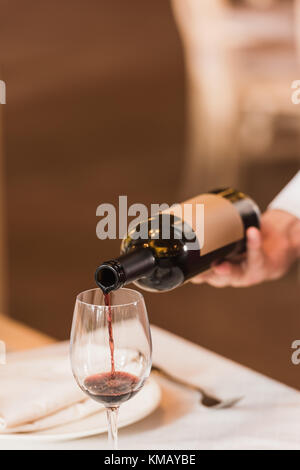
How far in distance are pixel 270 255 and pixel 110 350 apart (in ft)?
2.11

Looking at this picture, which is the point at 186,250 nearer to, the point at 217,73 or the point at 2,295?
the point at 2,295

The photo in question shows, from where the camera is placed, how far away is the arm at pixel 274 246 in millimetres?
1273

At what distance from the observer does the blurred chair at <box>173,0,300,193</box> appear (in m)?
3.56

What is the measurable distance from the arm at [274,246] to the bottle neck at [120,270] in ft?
1.06

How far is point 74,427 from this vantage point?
0.92 m

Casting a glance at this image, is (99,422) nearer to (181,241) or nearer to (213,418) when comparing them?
(213,418)

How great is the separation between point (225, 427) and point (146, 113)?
11.6 feet

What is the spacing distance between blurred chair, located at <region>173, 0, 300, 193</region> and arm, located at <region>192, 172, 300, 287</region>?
221cm

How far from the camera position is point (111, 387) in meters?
0.80
